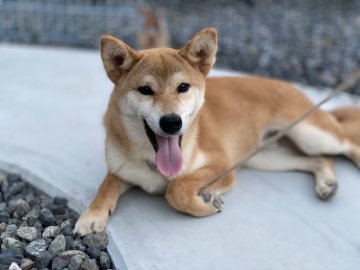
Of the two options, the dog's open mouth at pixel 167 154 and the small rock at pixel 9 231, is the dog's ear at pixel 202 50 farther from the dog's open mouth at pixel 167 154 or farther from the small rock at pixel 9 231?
the small rock at pixel 9 231

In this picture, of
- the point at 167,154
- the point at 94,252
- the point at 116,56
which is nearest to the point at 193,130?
the point at 167,154

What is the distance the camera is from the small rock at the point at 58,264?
235 centimetres

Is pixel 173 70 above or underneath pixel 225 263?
above

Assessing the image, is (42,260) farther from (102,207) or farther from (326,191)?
(326,191)

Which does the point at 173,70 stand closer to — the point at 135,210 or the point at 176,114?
the point at 176,114

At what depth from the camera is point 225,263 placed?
7.79ft

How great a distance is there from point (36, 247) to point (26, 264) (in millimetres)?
121

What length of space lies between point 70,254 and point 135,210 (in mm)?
452

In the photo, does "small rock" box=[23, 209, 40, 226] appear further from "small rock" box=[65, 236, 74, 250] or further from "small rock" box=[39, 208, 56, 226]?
"small rock" box=[65, 236, 74, 250]

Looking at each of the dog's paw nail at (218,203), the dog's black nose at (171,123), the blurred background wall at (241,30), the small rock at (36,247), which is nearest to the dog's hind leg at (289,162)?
the dog's paw nail at (218,203)

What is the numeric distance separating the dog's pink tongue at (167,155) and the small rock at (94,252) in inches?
17.7

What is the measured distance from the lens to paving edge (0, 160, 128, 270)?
242 cm

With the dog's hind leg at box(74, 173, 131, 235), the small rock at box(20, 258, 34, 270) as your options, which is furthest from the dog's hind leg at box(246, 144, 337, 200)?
the small rock at box(20, 258, 34, 270)

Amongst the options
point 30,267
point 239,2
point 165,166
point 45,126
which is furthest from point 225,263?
point 239,2
